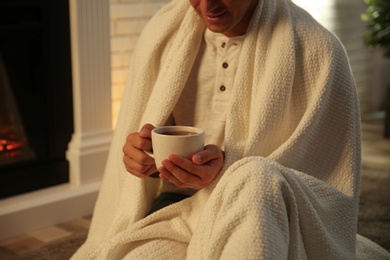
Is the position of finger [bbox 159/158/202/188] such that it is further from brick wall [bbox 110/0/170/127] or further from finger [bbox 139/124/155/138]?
brick wall [bbox 110/0/170/127]

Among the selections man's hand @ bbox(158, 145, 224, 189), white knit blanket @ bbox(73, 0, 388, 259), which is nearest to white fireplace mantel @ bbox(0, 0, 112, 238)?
white knit blanket @ bbox(73, 0, 388, 259)

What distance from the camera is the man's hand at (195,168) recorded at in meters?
1.28

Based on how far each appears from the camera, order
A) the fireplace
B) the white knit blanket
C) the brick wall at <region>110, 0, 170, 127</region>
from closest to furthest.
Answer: the white knit blanket < the fireplace < the brick wall at <region>110, 0, 170, 127</region>

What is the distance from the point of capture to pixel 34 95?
257cm

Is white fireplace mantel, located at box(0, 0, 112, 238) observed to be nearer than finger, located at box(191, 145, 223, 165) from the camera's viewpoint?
No

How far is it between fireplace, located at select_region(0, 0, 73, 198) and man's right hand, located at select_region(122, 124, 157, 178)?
1.18 metres

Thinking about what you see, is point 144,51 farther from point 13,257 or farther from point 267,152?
point 13,257

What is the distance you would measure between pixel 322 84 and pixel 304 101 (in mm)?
66

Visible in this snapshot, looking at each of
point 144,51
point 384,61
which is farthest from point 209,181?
point 384,61

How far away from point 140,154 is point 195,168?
0.51ft

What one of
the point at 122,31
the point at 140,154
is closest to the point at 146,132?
the point at 140,154

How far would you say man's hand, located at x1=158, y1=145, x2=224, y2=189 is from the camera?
50.3 inches

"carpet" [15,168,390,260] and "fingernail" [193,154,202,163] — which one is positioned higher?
"fingernail" [193,154,202,163]

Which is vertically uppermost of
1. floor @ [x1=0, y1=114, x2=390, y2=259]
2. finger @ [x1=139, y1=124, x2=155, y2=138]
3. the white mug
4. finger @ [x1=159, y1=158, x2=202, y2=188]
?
the white mug
